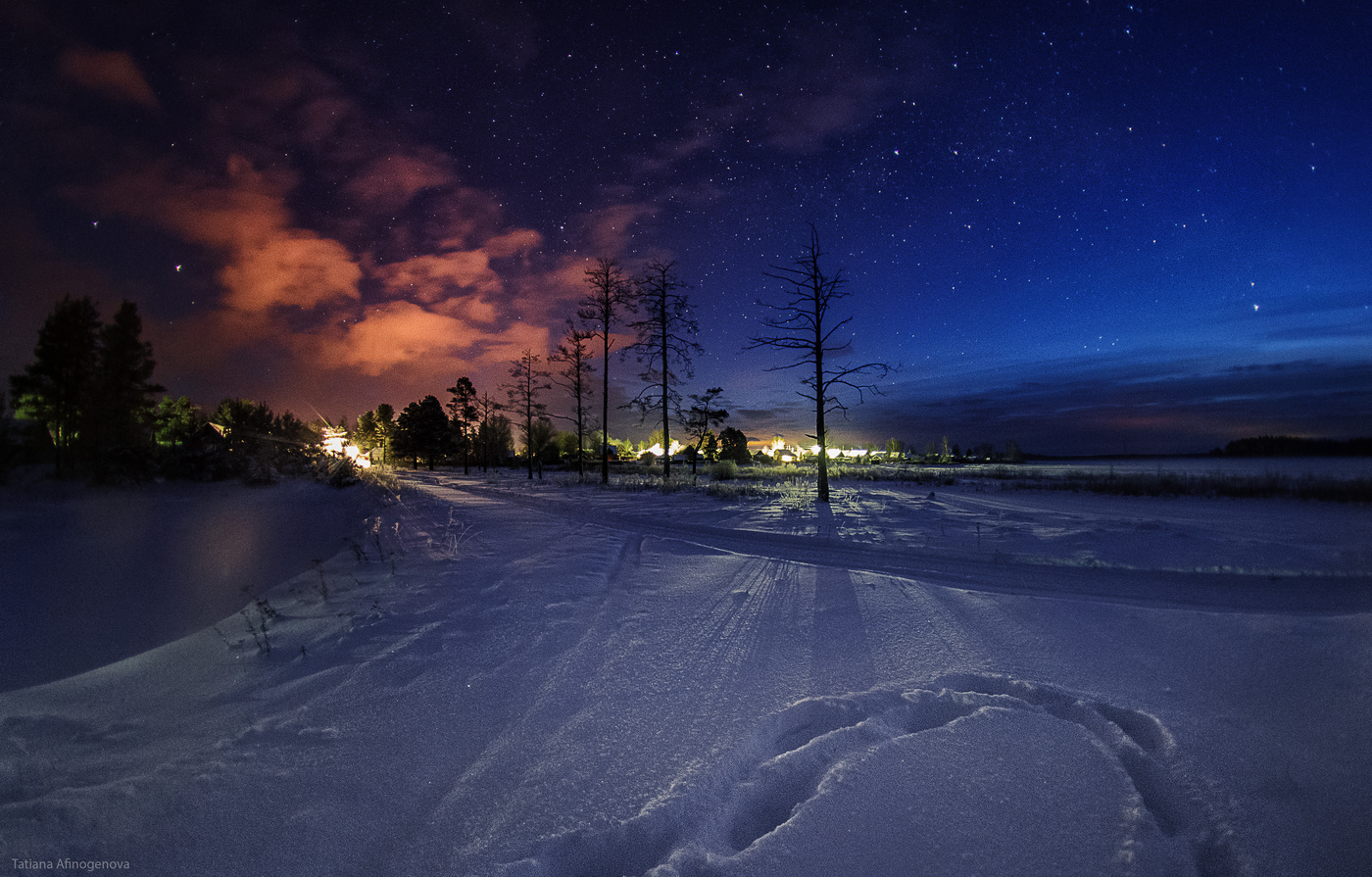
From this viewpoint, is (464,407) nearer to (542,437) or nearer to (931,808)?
(542,437)

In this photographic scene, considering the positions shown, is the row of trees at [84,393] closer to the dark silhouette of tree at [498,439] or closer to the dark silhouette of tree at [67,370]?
the dark silhouette of tree at [67,370]

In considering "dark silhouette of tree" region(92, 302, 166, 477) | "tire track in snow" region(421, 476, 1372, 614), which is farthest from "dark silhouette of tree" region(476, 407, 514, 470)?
"tire track in snow" region(421, 476, 1372, 614)

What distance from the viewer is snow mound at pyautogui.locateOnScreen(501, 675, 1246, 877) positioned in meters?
1.77

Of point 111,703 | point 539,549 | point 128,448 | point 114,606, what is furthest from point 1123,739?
point 128,448

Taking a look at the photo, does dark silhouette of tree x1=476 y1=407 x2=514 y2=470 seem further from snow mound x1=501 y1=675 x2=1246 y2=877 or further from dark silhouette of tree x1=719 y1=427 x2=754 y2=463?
snow mound x1=501 y1=675 x2=1246 y2=877

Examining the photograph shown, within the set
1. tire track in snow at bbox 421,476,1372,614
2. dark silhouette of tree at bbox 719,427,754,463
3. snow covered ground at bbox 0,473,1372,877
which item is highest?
dark silhouette of tree at bbox 719,427,754,463

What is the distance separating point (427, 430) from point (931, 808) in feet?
207

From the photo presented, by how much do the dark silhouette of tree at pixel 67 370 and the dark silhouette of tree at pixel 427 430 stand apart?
143ft

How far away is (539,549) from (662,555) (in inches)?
75.3

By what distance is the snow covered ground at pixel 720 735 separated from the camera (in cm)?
189

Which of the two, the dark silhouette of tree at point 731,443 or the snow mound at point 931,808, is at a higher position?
the dark silhouette of tree at point 731,443

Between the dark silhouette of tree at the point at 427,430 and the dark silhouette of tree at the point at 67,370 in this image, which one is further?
the dark silhouette of tree at the point at 427,430

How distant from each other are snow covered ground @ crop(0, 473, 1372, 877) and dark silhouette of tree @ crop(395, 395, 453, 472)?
5682cm

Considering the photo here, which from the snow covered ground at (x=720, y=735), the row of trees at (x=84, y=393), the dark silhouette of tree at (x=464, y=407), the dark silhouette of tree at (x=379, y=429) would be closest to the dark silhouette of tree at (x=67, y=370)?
the row of trees at (x=84, y=393)
